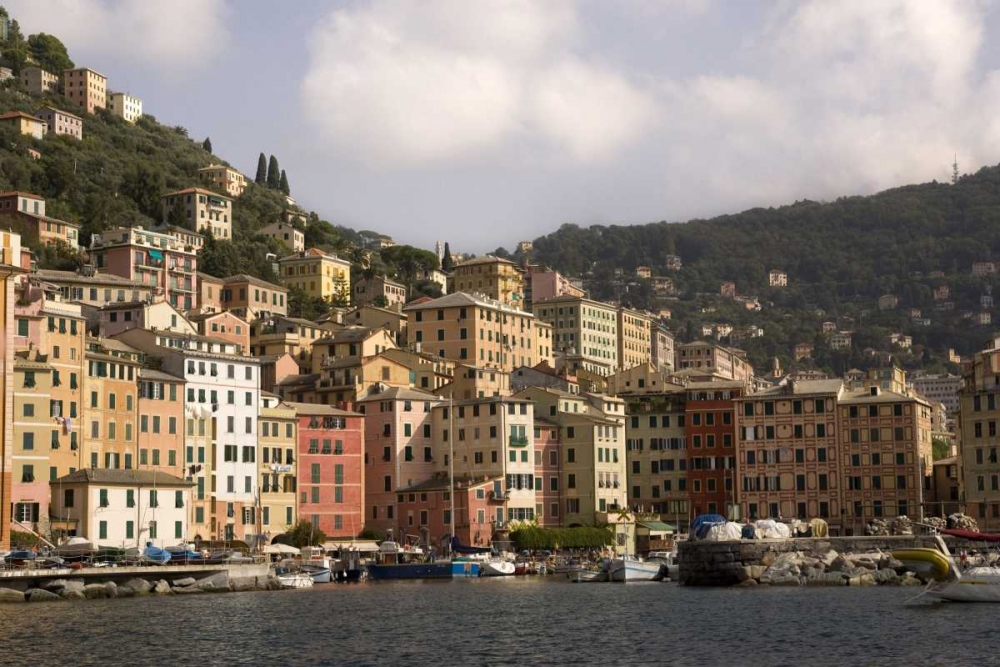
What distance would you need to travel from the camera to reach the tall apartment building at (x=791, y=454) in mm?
128750

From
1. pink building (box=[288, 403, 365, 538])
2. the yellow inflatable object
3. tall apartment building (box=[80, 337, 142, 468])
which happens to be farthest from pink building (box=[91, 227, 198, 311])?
the yellow inflatable object

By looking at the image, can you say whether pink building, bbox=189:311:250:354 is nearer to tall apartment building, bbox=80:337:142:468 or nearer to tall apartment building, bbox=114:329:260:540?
tall apartment building, bbox=114:329:260:540

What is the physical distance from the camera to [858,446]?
420 ft

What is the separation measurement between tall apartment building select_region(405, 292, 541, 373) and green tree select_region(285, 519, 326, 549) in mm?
42240

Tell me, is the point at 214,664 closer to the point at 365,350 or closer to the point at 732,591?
the point at 732,591

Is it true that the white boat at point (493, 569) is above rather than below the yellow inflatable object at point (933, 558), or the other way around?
below

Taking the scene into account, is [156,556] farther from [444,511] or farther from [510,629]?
[444,511]

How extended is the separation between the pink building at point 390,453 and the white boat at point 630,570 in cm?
2197

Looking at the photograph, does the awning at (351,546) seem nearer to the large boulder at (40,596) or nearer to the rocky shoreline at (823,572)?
the rocky shoreline at (823,572)

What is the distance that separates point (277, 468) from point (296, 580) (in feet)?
57.9

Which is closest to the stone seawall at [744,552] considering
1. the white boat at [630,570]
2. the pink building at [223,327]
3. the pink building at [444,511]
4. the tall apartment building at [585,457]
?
the white boat at [630,570]

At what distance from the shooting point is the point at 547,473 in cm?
12738

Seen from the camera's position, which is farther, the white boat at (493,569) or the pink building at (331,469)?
the pink building at (331,469)

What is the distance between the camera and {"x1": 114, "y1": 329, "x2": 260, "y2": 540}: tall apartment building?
109 metres
